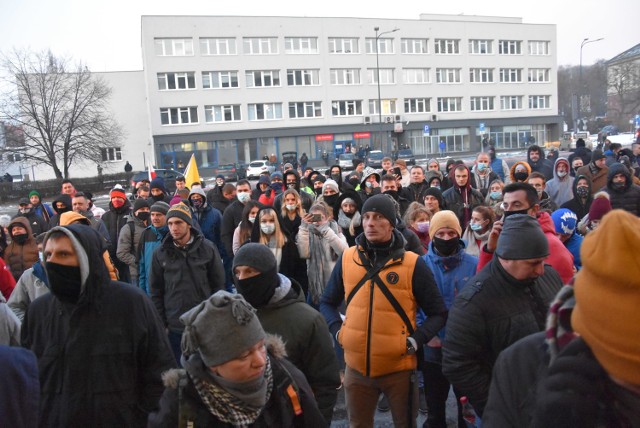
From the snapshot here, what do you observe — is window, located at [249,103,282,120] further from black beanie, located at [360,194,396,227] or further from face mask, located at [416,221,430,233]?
black beanie, located at [360,194,396,227]

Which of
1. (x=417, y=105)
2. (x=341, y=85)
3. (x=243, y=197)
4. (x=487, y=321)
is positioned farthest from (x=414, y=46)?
(x=487, y=321)

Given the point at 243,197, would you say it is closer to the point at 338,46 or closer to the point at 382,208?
the point at 382,208

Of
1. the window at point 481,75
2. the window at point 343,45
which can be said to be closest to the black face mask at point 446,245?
the window at point 343,45

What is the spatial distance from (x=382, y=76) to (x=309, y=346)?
54283mm

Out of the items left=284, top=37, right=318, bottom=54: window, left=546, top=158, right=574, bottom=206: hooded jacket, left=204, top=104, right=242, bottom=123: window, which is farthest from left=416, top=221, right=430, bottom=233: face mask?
left=284, top=37, right=318, bottom=54: window

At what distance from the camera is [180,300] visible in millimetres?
4633

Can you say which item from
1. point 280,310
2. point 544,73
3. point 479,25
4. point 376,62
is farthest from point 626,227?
point 544,73

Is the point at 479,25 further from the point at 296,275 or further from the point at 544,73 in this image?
the point at 296,275

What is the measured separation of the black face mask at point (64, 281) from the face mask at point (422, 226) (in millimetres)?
3875

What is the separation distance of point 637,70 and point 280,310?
67457 millimetres

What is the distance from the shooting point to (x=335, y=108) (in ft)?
174

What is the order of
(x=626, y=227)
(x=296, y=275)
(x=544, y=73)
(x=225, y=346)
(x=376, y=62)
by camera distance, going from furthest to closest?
1. (x=544, y=73)
2. (x=376, y=62)
3. (x=296, y=275)
4. (x=225, y=346)
5. (x=626, y=227)

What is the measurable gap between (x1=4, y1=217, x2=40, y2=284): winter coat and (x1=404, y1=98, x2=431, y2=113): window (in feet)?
172

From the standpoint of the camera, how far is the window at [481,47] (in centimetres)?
5781
